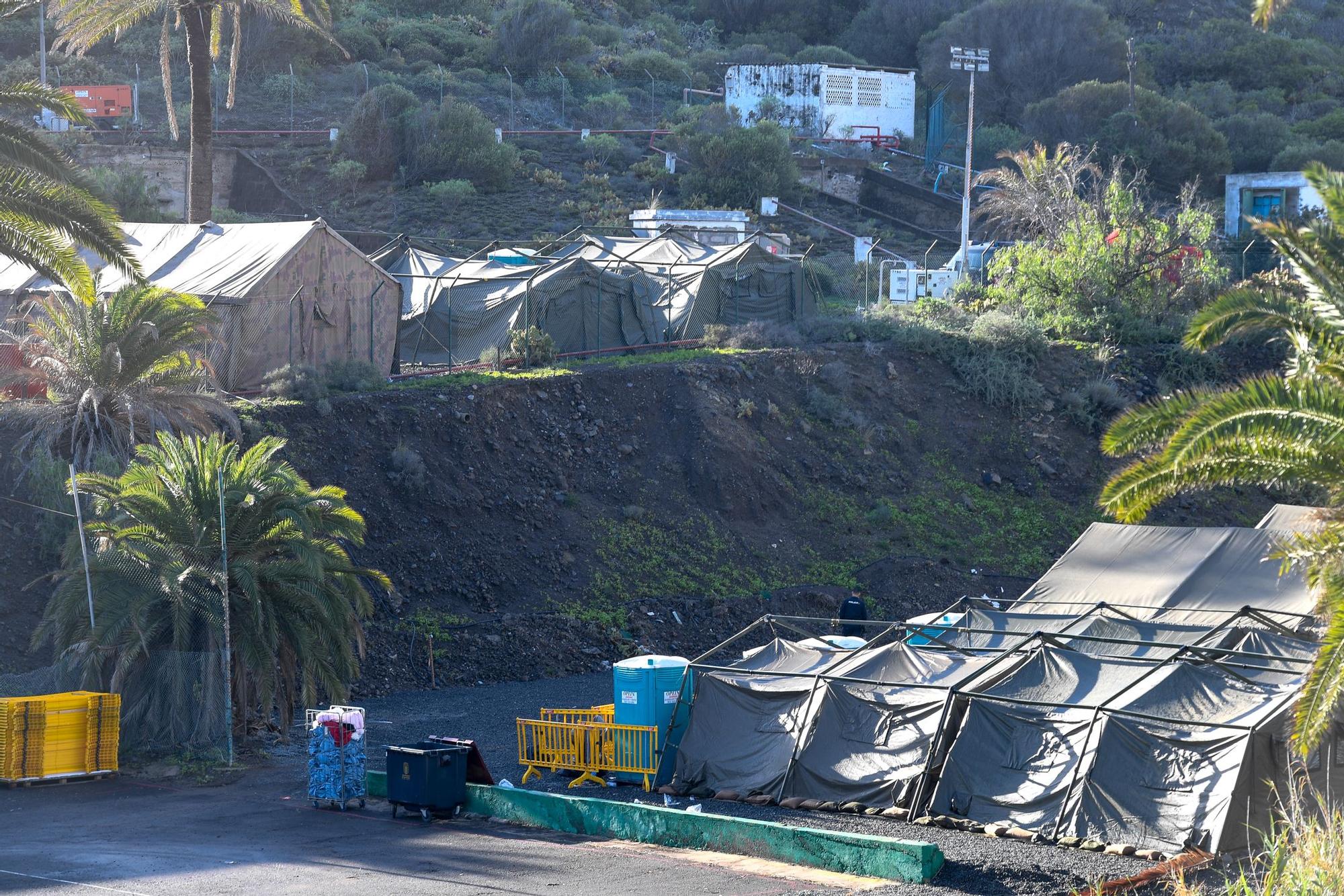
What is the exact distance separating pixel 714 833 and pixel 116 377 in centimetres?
1266

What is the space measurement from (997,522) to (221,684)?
19.2m

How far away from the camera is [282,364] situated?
2745cm

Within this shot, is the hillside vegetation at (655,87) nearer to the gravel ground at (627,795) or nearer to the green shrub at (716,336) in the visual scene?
the green shrub at (716,336)

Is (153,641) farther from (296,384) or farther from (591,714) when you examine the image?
(296,384)

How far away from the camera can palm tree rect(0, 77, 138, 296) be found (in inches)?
619

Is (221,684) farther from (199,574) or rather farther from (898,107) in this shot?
(898,107)

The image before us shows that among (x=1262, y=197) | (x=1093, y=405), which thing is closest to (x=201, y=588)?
(x=1093, y=405)

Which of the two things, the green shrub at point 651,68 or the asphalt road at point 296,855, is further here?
the green shrub at point 651,68

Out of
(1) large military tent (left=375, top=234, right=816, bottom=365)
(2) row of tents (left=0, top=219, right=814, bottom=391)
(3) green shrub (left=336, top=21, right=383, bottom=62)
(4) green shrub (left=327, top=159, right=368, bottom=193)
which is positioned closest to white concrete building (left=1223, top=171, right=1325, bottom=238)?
(1) large military tent (left=375, top=234, right=816, bottom=365)

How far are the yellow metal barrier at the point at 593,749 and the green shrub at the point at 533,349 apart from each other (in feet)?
51.1

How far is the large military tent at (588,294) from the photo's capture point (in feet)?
111

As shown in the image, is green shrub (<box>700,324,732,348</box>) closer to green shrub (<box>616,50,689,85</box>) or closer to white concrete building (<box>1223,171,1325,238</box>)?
white concrete building (<box>1223,171,1325,238</box>)

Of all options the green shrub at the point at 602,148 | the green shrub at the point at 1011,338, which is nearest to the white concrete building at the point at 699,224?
the green shrub at the point at 1011,338

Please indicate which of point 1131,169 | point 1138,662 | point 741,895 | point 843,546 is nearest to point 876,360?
point 843,546
